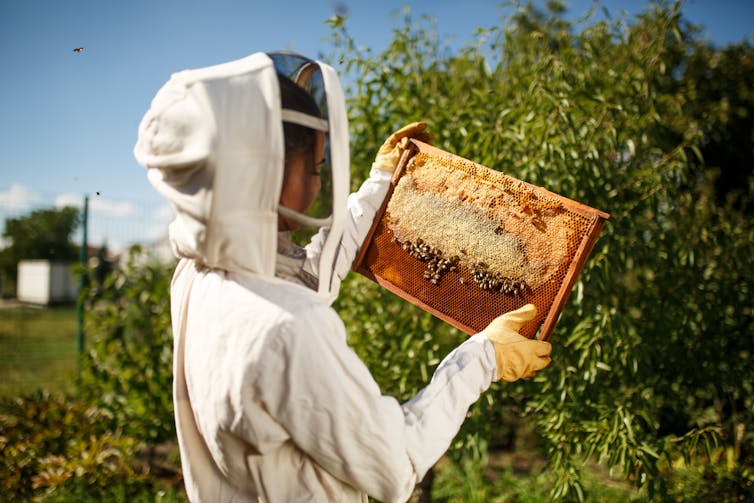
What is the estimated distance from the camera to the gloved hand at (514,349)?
1759mm

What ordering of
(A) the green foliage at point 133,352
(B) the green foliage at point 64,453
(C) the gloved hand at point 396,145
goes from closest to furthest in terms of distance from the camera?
(C) the gloved hand at point 396,145 < (B) the green foliage at point 64,453 < (A) the green foliage at point 133,352

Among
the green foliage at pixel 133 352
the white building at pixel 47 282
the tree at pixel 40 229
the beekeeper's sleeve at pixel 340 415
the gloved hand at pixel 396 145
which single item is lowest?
the white building at pixel 47 282

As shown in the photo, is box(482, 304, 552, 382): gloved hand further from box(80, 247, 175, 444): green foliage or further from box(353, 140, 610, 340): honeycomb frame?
box(80, 247, 175, 444): green foliage

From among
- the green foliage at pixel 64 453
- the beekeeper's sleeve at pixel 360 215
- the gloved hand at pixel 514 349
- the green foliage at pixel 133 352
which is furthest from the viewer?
the green foliage at pixel 133 352

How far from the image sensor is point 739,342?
350 centimetres

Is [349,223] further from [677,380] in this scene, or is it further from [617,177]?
[677,380]

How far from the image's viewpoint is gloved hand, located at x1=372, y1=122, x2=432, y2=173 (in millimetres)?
2406

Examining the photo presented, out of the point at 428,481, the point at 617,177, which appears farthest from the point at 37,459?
the point at 617,177

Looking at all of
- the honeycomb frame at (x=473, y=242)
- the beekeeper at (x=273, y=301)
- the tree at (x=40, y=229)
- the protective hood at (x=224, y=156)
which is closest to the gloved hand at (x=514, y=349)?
the honeycomb frame at (x=473, y=242)

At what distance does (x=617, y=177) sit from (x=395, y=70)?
152cm

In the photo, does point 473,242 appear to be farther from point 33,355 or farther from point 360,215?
point 33,355

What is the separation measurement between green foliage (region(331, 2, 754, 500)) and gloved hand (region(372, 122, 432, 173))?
2.32 feet

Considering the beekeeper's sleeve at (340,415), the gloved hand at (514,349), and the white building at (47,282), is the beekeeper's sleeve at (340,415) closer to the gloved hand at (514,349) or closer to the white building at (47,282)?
the gloved hand at (514,349)

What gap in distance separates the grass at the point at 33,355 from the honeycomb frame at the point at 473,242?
413cm
